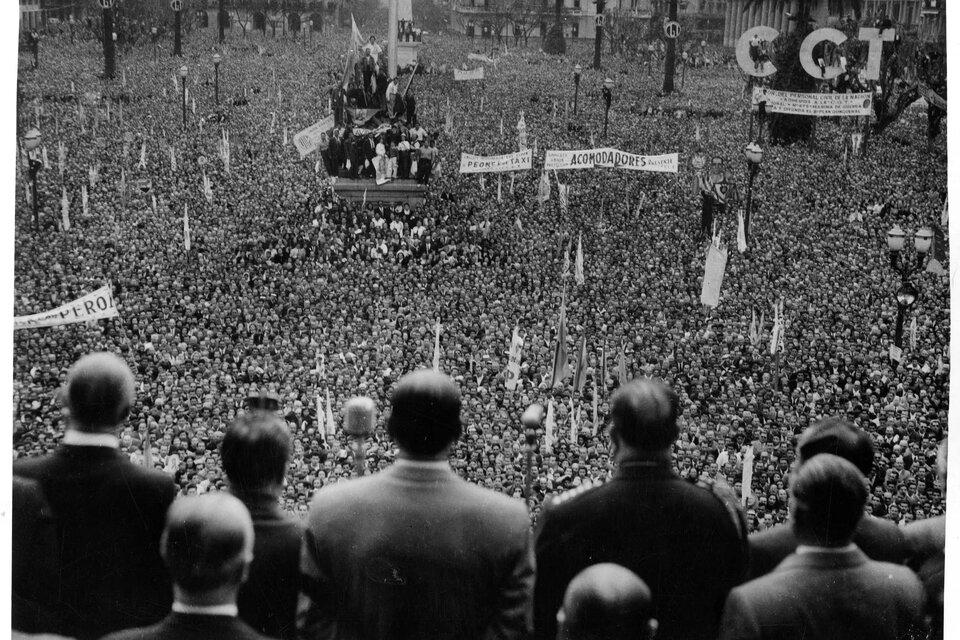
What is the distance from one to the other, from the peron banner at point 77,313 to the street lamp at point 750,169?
12.8 metres

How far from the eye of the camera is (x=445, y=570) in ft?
20.9

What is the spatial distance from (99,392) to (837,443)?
4.17m

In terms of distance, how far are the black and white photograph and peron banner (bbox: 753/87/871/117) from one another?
0.09m

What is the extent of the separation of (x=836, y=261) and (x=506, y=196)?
7465 mm

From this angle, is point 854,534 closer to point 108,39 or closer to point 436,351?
point 436,351

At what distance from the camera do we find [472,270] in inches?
915

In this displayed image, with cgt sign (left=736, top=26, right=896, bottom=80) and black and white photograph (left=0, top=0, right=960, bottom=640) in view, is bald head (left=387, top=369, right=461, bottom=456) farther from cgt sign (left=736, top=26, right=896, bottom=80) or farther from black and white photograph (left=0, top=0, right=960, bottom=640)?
cgt sign (left=736, top=26, right=896, bottom=80)

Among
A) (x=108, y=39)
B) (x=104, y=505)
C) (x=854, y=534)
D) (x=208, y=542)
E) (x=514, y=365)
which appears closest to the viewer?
(x=208, y=542)

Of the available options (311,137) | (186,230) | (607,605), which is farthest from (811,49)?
(607,605)

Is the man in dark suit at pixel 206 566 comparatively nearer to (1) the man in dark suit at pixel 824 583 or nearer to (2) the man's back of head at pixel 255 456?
(2) the man's back of head at pixel 255 456

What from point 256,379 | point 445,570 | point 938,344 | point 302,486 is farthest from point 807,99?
point 445,570

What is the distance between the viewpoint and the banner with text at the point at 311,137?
26.0 metres

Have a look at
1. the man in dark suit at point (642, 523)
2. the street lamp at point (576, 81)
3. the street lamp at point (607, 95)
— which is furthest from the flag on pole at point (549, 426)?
the street lamp at point (576, 81)

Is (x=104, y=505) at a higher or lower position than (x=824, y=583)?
higher
